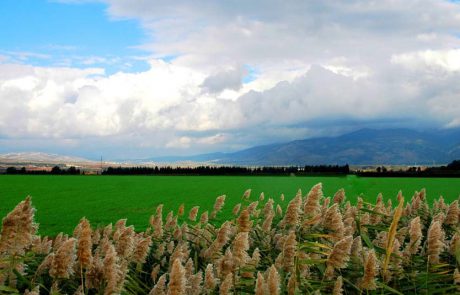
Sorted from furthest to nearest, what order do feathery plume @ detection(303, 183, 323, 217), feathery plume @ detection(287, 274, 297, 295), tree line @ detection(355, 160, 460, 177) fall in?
tree line @ detection(355, 160, 460, 177), feathery plume @ detection(303, 183, 323, 217), feathery plume @ detection(287, 274, 297, 295)

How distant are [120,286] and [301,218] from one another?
5.69ft

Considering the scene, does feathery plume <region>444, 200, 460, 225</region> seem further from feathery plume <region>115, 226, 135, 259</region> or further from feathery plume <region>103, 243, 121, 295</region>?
feathery plume <region>103, 243, 121, 295</region>

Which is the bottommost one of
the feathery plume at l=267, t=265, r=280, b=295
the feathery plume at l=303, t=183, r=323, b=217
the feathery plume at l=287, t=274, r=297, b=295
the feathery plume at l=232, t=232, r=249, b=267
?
the feathery plume at l=287, t=274, r=297, b=295

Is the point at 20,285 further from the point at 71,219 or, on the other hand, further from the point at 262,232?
the point at 71,219

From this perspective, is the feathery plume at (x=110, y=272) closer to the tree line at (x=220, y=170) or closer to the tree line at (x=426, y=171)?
the tree line at (x=426, y=171)

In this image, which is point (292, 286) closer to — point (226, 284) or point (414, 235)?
point (226, 284)

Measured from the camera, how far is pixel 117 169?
111 metres

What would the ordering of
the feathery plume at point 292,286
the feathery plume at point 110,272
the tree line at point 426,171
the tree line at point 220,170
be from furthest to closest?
1. the tree line at point 220,170
2. the tree line at point 426,171
3. the feathery plume at point 292,286
4. the feathery plume at point 110,272

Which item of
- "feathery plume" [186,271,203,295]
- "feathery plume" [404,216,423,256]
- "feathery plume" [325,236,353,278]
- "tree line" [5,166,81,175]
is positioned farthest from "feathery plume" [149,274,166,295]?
"tree line" [5,166,81,175]

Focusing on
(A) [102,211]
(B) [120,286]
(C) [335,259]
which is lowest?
(A) [102,211]

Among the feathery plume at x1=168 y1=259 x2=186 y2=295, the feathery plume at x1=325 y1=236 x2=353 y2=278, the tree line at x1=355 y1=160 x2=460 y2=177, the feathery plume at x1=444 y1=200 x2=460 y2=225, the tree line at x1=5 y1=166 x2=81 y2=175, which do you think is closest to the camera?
the feathery plume at x1=168 y1=259 x2=186 y2=295

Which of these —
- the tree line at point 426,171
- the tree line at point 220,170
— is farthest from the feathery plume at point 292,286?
the tree line at point 220,170

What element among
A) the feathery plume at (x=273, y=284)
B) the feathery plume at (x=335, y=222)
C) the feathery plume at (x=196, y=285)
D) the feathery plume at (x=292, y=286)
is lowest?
the feathery plume at (x=196, y=285)

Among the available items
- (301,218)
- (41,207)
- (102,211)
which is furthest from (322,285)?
(41,207)
